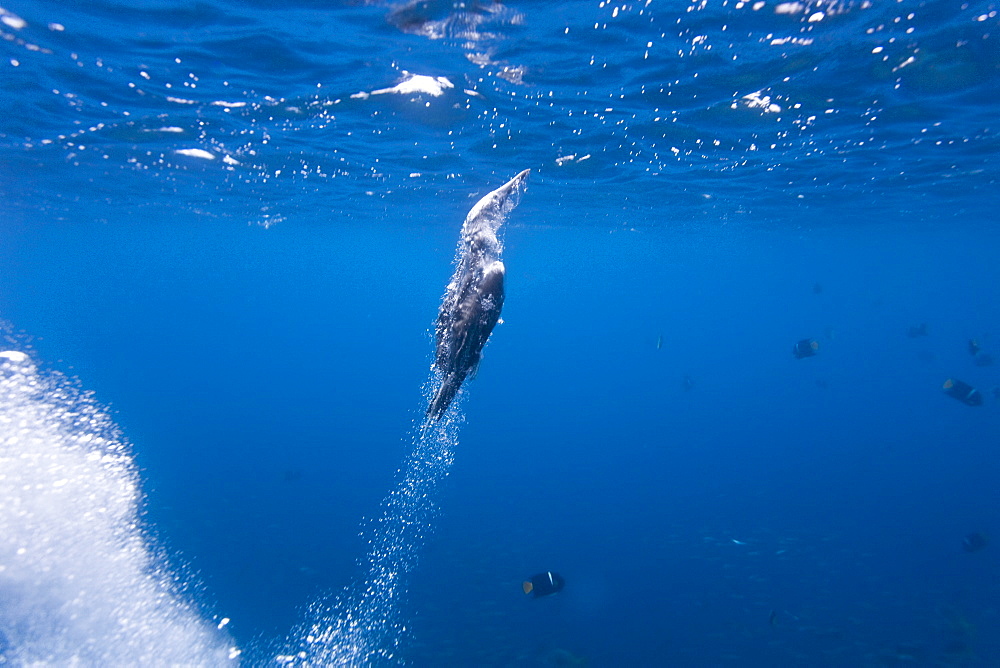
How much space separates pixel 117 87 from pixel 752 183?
882 inches

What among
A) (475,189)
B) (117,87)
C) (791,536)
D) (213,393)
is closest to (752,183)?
(475,189)

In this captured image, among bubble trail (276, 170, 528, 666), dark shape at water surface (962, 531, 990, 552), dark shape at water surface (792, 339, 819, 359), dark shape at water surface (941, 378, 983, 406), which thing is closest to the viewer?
bubble trail (276, 170, 528, 666)

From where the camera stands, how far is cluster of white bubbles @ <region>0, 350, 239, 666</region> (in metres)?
11.4

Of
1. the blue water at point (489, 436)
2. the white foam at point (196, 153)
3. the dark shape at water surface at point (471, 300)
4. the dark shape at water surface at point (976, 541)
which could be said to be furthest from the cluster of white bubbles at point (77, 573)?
the dark shape at water surface at point (976, 541)

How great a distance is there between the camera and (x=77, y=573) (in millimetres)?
13258

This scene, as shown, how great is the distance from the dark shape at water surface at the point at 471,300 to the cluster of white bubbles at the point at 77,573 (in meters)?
12.1

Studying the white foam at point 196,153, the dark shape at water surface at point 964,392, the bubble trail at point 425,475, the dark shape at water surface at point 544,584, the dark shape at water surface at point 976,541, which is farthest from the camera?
the white foam at point 196,153

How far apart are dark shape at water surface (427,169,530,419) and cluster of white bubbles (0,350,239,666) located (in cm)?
1213

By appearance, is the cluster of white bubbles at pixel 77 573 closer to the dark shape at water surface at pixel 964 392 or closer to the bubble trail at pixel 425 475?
the bubble trail at pixel 425 475

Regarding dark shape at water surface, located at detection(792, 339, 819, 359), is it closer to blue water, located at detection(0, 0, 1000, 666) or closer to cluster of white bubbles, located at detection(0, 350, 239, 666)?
blue water, located at detection(0, 0, 1000, 666)

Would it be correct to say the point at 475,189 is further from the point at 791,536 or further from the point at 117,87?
the point at 791,536

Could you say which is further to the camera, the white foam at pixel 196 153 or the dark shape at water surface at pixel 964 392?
the white foam at pixel 196 153

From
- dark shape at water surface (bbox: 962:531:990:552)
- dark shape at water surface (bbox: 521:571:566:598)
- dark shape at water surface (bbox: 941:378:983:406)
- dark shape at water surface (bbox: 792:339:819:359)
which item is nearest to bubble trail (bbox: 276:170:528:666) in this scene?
dark shape at water surface (bbox: 521:571:566:598)

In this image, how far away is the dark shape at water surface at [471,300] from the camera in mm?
2996
